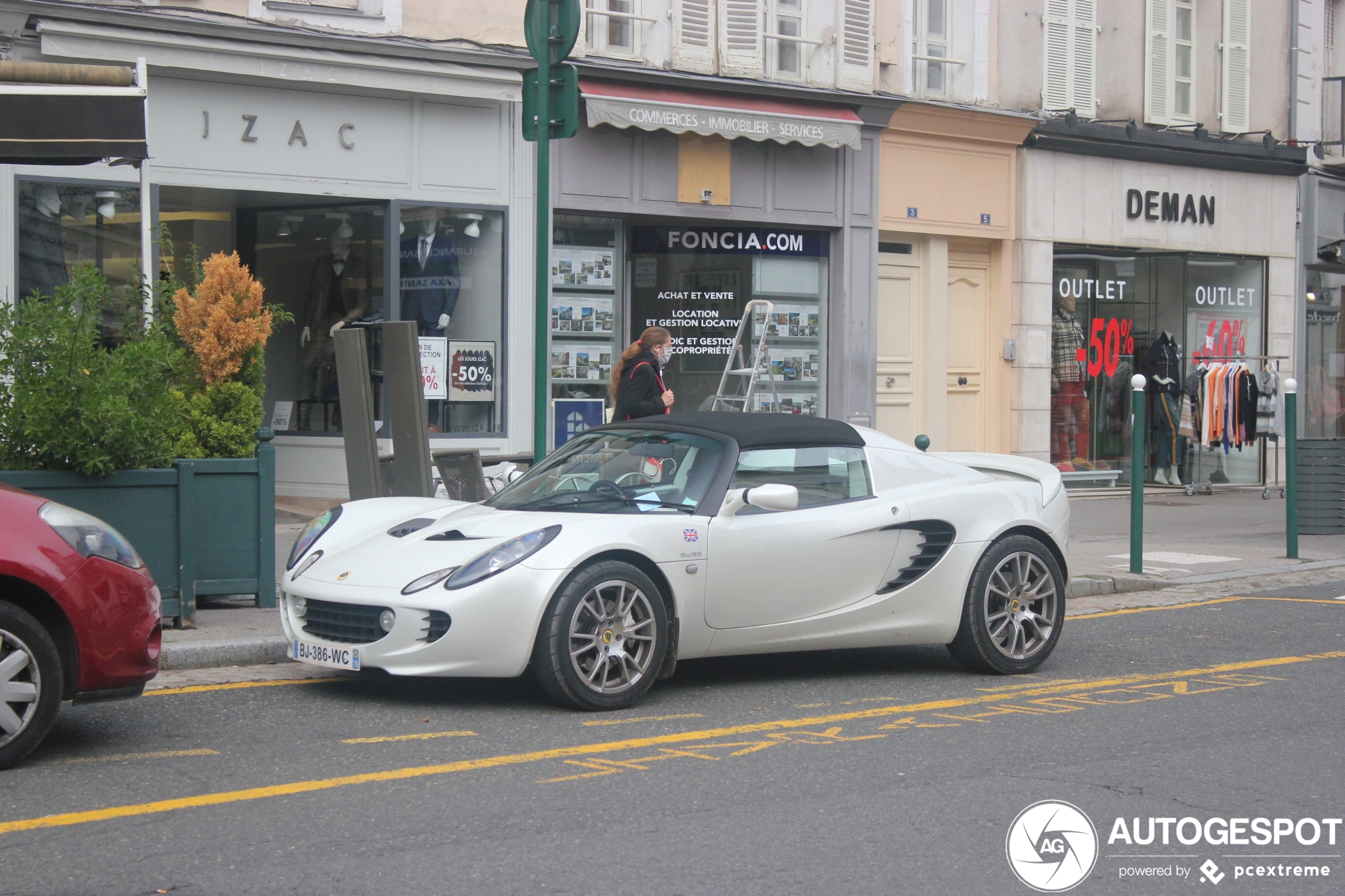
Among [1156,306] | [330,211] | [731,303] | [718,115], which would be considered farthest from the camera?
[1156,306]

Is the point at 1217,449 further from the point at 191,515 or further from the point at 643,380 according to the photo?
the point at 191,515

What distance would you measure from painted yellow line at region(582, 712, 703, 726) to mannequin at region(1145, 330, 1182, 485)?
14.7 metres

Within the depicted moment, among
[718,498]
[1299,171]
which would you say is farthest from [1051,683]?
[1299,171]

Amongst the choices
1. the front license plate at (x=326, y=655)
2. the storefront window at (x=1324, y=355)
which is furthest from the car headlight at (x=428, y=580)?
the storefront window at (x=1324, y=355)

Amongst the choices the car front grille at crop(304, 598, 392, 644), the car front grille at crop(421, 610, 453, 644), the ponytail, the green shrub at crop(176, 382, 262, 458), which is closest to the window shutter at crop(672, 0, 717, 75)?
the ponytail

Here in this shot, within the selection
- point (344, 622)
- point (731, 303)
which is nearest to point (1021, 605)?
point (344, 622)

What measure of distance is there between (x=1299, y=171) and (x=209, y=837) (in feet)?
68.2

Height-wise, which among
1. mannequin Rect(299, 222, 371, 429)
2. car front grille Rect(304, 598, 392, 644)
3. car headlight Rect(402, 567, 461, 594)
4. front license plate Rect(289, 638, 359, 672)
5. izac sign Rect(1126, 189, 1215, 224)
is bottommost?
front license plate Rect(289, 638, 359, 672)

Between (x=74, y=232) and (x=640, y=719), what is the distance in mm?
8301

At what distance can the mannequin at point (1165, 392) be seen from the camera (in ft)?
64.8

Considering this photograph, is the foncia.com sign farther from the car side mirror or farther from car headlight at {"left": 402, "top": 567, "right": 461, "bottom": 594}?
car headlight at {"left": 402, "top": 567, "right": 461, "bottom": 594}

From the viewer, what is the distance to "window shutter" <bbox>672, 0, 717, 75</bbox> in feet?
51.5

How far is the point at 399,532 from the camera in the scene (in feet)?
23.3

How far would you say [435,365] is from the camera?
14477 mm
